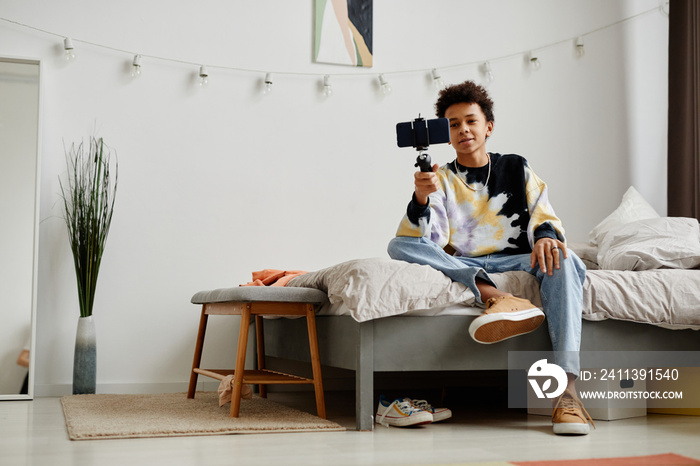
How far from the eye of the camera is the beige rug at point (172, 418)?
1.88 meters

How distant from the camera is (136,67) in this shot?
10.5 ft

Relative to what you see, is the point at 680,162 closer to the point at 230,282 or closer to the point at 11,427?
the point at 230,282

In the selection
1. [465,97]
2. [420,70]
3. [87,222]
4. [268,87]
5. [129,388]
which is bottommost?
[129,388]

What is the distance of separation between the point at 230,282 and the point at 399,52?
1391mm

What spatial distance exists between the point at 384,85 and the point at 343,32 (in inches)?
12.6

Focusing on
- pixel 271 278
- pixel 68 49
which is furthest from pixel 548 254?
pixel 68 49

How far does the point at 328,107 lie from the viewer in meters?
3.44

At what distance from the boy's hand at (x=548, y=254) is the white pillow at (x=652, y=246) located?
1.50ft

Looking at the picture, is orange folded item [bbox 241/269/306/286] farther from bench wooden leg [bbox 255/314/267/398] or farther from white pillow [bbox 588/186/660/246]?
white pillow [bbox 588/186/660/246]

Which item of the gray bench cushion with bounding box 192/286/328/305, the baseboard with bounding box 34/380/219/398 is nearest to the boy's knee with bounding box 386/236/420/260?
the gray bench cushion with bounding box 192/286/328/305

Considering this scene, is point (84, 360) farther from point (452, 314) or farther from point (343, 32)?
point (343, 32)

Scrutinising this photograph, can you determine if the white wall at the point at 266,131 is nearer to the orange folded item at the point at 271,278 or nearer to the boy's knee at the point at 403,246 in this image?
the orange folded item at the point at 271,278

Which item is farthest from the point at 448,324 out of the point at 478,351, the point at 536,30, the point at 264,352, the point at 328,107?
the point at 536,30

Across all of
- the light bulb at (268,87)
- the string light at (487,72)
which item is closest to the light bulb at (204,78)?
the light bulb at (268,87)
